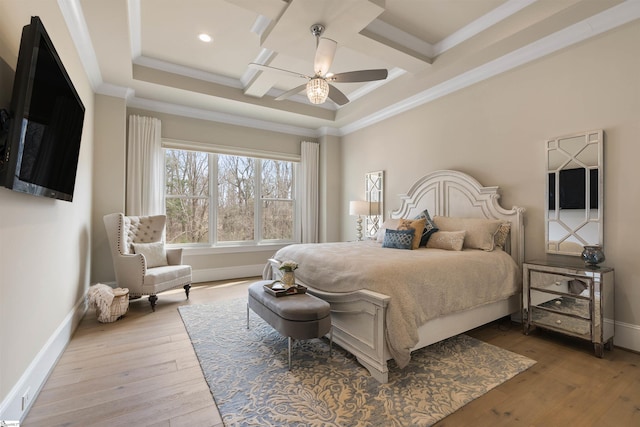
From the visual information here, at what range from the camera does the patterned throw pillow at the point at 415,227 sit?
11.2 ft

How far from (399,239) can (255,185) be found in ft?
10.6

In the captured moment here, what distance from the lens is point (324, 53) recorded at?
2543 mm

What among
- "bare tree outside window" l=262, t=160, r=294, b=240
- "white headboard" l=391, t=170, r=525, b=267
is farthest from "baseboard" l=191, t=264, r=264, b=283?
"white headboard" l=391, t=170, r=525, b=267

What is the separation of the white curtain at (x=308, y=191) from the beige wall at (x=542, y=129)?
6.41 feet

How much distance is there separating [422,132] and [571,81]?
1.79 metres

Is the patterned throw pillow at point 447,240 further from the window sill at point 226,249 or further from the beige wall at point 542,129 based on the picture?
the window sill at point 226,249

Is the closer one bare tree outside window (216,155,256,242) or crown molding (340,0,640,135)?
crown molding (340,0,640,135)

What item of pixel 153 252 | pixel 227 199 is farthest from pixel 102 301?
pixel 227 199

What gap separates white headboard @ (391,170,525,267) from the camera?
10.8 feet

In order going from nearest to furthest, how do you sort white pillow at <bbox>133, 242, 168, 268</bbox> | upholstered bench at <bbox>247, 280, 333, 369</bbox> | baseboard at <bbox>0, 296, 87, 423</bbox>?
baseboard at <bbox>0, 296, 87, 423</bbox> < upholstered bench at <bbox>247, 280, 333, 369</bbox> < white pillow at <bbox>133, 242, 168, 268</bbox>

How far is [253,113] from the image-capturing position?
17.0 feet

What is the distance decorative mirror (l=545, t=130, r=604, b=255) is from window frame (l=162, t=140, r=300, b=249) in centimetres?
415

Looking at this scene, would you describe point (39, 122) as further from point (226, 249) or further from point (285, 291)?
point (226, 249)

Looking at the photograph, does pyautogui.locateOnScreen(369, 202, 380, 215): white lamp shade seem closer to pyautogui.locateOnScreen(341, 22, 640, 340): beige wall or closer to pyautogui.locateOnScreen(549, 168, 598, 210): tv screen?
pyautogui.locateOnScreen(341, 22, 640, 340): beige wall
